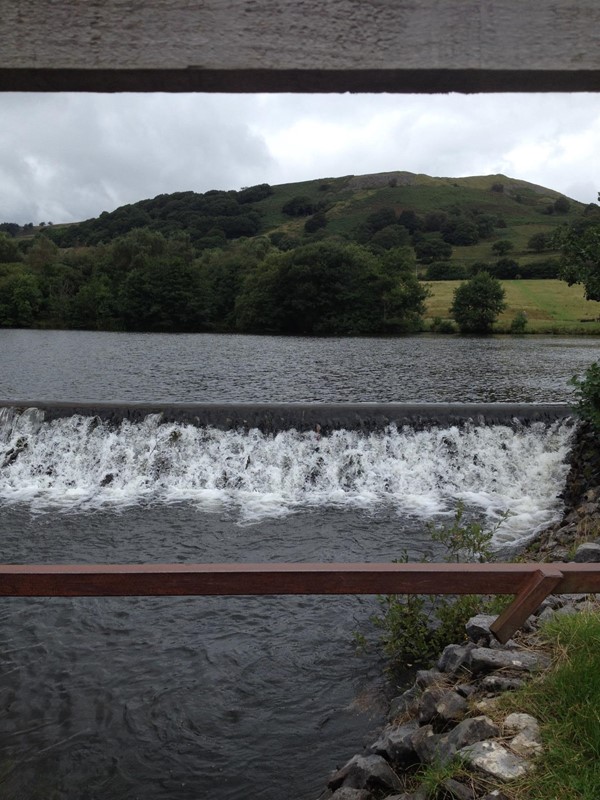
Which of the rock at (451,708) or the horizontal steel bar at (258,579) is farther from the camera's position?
the rock at (451,708)

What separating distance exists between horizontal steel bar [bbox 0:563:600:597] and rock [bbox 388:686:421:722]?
2331mm

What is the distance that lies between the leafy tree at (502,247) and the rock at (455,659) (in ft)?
294

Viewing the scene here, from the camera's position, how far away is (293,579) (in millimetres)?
3023

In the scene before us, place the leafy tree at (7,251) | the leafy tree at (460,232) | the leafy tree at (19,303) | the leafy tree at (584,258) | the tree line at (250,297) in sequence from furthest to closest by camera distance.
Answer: the leafy tree at (460,232)
the leafy tree at (7,251)
the leafy tree at (19,303)
the tree line at (250,297)
the leafy tree at (584,258)

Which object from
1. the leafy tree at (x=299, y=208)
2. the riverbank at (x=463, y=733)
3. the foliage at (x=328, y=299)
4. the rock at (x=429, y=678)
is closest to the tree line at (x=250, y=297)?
the foliage at (x=328, y=299)

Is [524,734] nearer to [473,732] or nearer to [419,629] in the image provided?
[473,732]

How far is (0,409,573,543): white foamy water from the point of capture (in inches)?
541

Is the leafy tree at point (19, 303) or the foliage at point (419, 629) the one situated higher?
the leafy tree at point (19, 303)

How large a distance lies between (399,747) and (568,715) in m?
1.35

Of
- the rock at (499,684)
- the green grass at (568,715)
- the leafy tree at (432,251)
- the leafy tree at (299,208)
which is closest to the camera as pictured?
the green grass at (568,715)

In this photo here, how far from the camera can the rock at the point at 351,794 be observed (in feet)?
14.0

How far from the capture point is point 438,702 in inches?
178

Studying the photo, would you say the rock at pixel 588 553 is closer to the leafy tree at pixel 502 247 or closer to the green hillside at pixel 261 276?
the green hillside at pixel 261 276

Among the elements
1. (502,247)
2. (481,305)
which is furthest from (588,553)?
(502,247)
